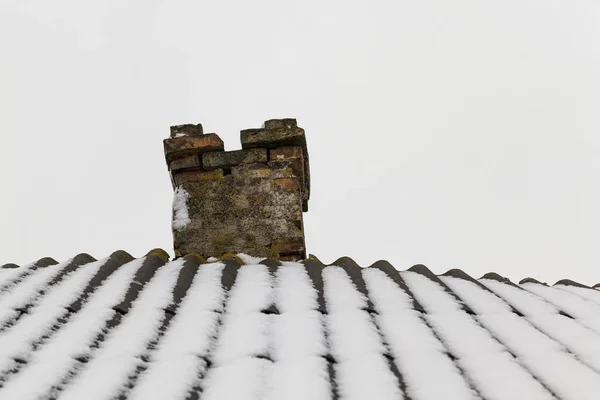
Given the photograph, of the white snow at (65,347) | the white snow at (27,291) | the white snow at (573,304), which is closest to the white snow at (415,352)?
the white snow at (573,304)

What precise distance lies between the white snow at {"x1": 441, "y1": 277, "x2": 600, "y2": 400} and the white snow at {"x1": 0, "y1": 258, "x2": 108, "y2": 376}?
156 cm

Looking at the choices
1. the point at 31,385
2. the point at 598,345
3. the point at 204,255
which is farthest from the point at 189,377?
the point at 204,255

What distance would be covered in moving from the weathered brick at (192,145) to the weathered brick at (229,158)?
0.17ft

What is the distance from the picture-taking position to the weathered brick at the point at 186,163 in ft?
11.5

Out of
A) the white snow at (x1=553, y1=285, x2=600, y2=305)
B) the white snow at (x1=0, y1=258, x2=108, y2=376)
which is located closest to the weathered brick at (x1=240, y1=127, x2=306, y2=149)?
the white snow at (x1=0, y1=258, x2=108, y2=376)

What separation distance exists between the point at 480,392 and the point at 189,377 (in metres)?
0.86

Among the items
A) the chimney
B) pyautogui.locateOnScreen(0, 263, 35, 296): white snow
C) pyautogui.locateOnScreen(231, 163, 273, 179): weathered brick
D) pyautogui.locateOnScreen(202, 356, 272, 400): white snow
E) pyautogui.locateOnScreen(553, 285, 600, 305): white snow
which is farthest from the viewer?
pyautogui.locateOnScreen(231, 163, 273, 179): weathered brick

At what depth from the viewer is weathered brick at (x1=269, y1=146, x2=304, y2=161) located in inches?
137

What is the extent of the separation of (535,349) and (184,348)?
4.11ft

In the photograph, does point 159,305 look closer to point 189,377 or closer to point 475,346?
point 189,377

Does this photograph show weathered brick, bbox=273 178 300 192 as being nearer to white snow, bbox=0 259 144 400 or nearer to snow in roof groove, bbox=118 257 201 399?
snow in roof groove, bbox=118 257 201 399

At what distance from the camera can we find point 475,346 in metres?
1.93

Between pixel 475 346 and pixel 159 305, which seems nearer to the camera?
pixel 475 346

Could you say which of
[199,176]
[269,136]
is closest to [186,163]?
[199,176]
